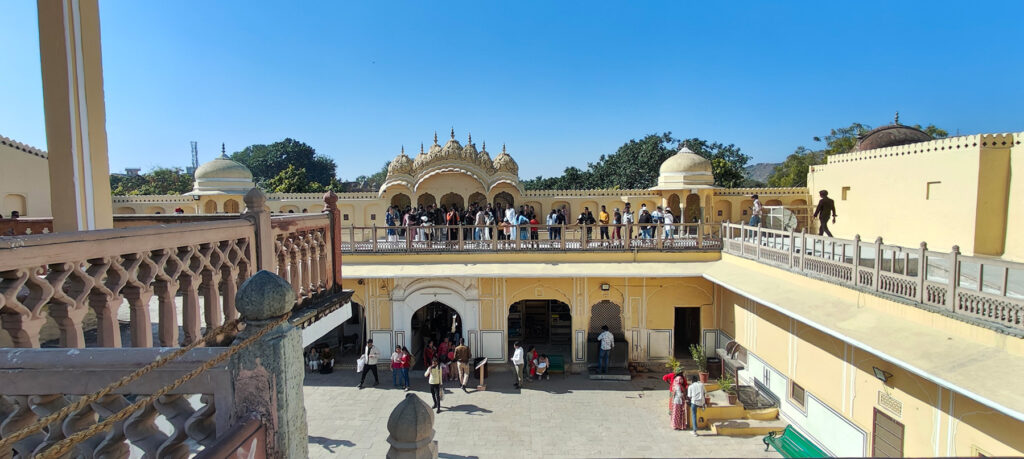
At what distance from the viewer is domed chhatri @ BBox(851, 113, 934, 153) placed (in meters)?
16.9

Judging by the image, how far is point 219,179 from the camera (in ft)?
69.7

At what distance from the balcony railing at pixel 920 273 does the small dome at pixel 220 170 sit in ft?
67.5

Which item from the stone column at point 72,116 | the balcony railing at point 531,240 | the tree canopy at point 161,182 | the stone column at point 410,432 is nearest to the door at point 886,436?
the balcony railing at point 531,240

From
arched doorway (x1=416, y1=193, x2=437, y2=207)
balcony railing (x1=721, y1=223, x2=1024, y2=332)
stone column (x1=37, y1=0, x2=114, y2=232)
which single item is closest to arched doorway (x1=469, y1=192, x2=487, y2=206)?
arched doorway (x1=416, y1=193, x2=437, y2=207)

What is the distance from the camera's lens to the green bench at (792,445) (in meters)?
7.74

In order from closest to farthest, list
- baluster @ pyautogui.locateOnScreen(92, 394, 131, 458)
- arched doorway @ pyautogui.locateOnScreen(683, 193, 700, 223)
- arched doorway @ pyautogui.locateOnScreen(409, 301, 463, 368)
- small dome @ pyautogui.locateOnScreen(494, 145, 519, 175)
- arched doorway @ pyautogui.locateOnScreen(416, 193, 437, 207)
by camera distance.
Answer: baluster @ pyautogui.locateOnScreen(92, 394, 131, 458) < arched doorway @ pyautogui.locateOnScreen(409, 301, 463, 368) < small dome @ pyautogui.locateOnScreen(494, 145, 519, 175) < arched doorway @ pyautogui.locateOnScreen(416, 193, 437, 207) < arched doorway @ pyautogui.locateOnScreen(683, 193, 700, 223)

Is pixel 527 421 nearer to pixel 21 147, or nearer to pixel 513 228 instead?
pixel 513 228

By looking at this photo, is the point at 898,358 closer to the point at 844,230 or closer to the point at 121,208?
the point at 844,230

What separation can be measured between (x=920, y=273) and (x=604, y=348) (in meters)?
7.47

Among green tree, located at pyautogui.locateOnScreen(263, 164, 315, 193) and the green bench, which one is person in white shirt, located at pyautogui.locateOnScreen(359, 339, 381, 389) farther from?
green tree, located at pyautogui.locateOnScreen(263, 164, 315, 193)

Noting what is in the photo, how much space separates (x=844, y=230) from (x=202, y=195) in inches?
931

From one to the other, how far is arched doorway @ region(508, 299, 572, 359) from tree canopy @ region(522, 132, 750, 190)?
19.4 metres

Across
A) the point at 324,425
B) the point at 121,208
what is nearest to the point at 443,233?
the point at 324,425

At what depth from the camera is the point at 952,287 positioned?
236 inches
